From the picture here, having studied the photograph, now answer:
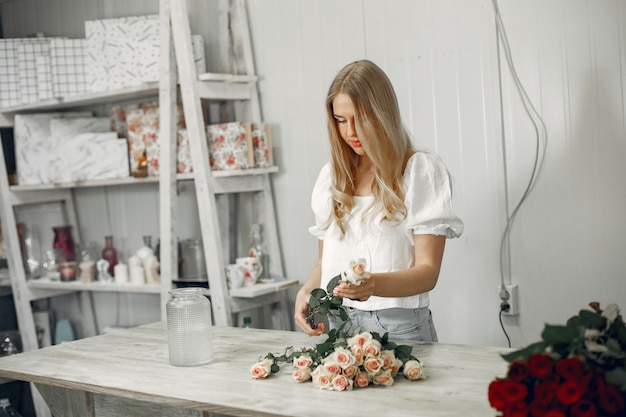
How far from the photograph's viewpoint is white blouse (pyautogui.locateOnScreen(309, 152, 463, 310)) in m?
2.24

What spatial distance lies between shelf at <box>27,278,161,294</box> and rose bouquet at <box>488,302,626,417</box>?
260cm

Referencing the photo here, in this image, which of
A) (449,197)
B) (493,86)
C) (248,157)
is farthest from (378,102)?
(248,157)

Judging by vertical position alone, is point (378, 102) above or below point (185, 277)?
above

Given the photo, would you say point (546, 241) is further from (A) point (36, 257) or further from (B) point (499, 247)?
(A) point (36, 257)

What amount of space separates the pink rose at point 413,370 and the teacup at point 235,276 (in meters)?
1.75

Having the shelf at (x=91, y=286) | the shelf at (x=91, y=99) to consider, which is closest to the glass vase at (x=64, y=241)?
the shelf at (x=91, y=286)

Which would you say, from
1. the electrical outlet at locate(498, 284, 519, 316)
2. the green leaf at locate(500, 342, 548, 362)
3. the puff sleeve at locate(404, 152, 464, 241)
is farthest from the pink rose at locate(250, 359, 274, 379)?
the electrical outlet at locate(498, 284, 519, 316)

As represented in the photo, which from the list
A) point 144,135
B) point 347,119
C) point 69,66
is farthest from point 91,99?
point 347,119

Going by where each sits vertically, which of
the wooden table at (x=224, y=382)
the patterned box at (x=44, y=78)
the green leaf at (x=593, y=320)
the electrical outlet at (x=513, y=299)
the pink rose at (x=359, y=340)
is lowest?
the electrical outlet at (x=513, y=299)

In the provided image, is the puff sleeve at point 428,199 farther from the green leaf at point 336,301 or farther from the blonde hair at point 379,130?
the green leaf at point 336,301

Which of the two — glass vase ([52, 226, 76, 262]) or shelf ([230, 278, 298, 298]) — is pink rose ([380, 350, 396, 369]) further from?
glass vase ([52, 226, 76, 262])

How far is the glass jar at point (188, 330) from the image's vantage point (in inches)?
83.1

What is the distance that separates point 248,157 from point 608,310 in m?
2.22

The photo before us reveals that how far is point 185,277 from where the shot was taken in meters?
3.77
